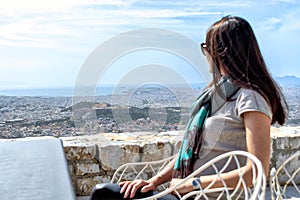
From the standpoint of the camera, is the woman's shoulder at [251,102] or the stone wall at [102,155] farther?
the stone wall at [102,155]

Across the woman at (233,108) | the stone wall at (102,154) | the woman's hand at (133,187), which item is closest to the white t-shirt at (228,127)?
the woman at (233,108)

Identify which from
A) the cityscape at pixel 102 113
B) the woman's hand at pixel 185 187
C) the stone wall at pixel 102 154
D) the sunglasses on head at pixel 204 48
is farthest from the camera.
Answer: the stone wall at pixel 102 154

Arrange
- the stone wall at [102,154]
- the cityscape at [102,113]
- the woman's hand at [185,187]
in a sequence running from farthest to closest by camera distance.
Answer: the stone wall at [102,154]
the cityscape at [102,113]
the woman's hand at [185,187]

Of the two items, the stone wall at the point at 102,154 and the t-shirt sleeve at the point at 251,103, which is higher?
the t-shirt sleeve at the point at 251,103

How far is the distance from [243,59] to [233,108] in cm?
16

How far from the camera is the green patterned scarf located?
1.41 meters

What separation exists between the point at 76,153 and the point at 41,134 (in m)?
0.25

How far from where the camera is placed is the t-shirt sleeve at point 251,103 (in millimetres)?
1286

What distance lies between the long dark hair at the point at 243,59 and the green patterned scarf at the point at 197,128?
0.14 feet

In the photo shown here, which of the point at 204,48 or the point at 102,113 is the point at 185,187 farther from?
the point at 102,113

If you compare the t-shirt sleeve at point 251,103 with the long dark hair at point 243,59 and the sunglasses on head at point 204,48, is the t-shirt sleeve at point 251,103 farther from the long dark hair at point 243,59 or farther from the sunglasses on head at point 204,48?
the sunglasses on head at point 204,48

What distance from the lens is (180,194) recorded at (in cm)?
140

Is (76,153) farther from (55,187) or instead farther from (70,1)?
(70,1)

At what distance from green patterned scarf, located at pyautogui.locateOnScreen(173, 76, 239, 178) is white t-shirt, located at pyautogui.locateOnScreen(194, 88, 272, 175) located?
2 cm
